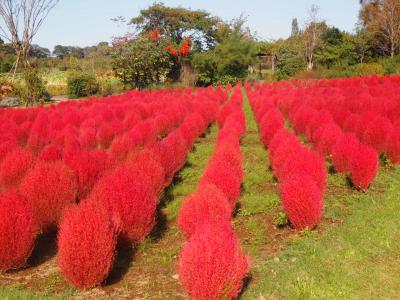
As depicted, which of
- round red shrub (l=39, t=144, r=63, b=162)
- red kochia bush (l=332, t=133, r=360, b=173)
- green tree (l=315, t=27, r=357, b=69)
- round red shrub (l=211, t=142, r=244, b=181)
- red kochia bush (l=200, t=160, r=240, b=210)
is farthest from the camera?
green tree (l=315, t=27, r=357, b=69)

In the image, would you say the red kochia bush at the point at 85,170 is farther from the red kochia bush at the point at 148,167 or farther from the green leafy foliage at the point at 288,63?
the green leafy foliage at the point at 288,63

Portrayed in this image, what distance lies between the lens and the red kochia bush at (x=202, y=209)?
545 centimetres

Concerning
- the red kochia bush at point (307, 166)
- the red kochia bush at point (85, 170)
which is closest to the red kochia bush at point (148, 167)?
the red kochia bush at point (85, 170)

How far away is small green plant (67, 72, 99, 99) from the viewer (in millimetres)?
35406

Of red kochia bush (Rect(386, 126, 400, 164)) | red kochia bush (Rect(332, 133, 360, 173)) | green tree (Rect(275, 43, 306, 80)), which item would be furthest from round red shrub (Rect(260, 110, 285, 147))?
green tree (Rect(275, 43, 306, 80))

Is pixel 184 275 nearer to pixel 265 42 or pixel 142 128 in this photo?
pixel 142 128

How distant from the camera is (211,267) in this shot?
3.96 m

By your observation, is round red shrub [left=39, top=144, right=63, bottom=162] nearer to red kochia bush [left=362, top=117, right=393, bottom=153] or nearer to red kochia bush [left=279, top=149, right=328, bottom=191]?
red kochia bush [left=279, top=149, right=328, bottom=191]

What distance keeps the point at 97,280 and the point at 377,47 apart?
1903 inches

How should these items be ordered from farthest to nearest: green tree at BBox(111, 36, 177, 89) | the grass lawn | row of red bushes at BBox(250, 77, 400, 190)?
1. green tree at BBox(111, 36, 177, 89)
2. row of red bushes at BBox(250, 77, 400, 190)
3. the grass lawn

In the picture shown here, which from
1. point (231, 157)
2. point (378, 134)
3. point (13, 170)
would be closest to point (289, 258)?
point (231, 157)

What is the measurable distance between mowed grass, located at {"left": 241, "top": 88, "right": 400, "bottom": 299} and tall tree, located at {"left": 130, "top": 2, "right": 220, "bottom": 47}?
3993cm

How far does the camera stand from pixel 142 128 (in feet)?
37.7

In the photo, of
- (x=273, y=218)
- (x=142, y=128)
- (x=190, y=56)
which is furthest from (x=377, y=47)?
(x=273, y=218)
